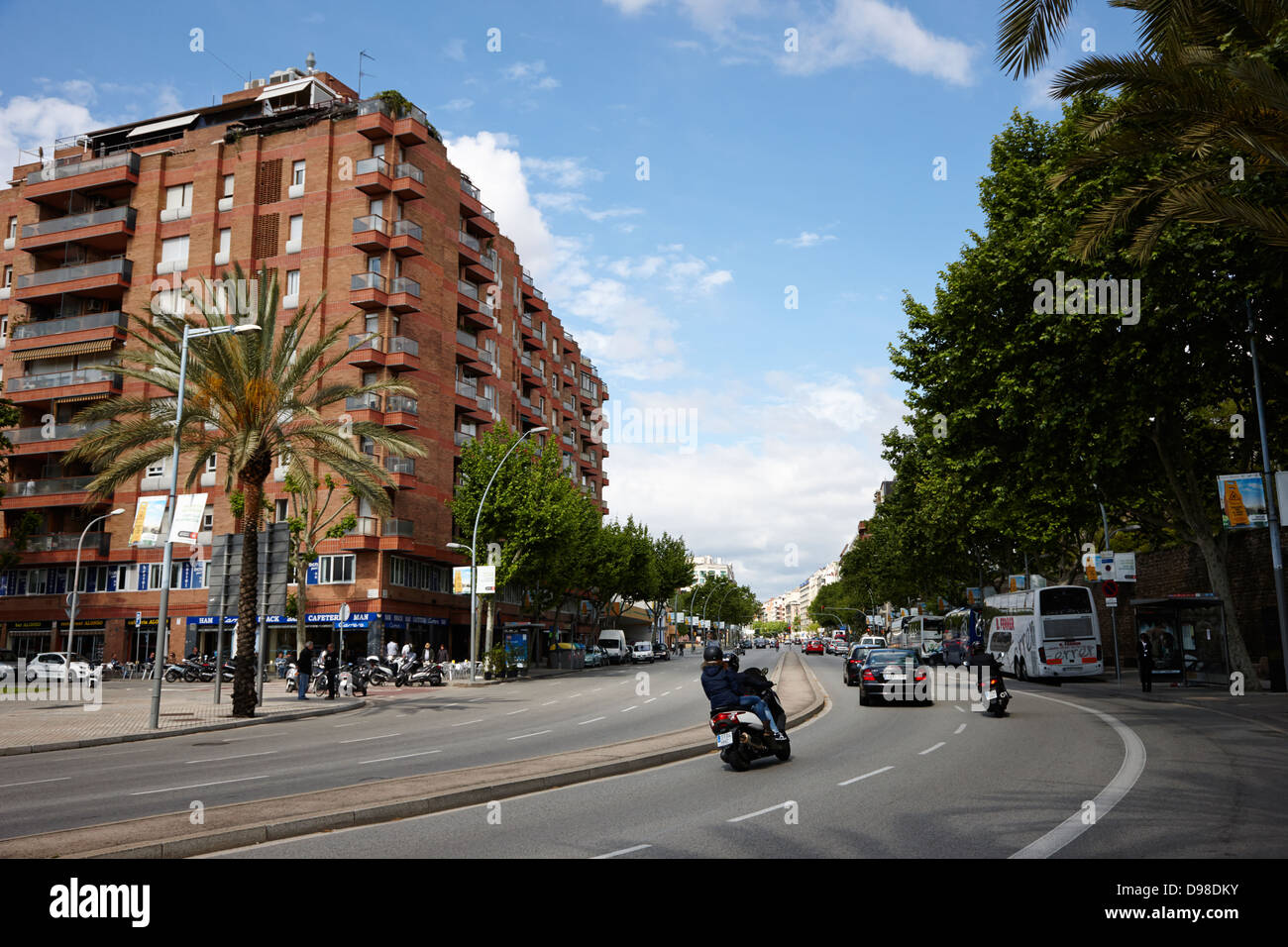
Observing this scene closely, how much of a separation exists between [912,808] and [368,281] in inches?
1753

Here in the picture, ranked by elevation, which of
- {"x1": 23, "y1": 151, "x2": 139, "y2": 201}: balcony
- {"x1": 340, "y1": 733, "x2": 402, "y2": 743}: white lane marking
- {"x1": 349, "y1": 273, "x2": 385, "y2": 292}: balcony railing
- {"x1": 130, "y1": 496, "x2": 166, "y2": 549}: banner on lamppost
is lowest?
{"x1": 340, "y1": 733, "x2": 402, "y2": 743}: white lane marking

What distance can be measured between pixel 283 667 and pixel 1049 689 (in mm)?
30988

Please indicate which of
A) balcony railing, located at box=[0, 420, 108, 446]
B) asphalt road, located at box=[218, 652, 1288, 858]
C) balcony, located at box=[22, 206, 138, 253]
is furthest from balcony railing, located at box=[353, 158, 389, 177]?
asphalt road, located at box=[218, 652, 1288, 858]

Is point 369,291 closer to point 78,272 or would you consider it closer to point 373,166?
point 373,166

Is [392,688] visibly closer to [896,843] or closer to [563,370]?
[896,843]

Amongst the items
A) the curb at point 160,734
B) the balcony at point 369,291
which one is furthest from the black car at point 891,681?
the balcony at point 369,291

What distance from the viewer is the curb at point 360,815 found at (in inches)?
279

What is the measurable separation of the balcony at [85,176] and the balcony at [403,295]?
18.3 metres

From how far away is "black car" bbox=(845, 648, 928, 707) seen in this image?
23281 millimetres

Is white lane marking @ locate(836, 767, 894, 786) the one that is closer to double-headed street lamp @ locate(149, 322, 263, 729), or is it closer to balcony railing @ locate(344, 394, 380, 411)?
double-headed street lamp @ locate(149, 322, 263, 729)

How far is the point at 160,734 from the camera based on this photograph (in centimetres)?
2000

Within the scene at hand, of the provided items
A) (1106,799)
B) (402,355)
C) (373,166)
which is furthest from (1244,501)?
(373,166)

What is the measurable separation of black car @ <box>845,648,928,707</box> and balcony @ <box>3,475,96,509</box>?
1748 inches

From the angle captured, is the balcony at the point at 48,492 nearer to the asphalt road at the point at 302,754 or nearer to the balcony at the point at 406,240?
the balcony at the point at 406,240
